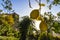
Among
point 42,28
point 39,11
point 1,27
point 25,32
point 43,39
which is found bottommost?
point 43,39

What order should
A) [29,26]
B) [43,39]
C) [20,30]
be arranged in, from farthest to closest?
1. [43,39]
2. [20,30]
3. [29,26]

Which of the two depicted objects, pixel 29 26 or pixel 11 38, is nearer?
pixel 29 26

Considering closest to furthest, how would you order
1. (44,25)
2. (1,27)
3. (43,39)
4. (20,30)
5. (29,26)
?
(44,25), (1,27), (29,26), (20,30), (43,39)

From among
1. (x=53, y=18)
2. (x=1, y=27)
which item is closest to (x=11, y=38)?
(x=53, y=18)

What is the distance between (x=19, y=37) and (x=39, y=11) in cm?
938

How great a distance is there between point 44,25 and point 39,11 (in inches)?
6.7

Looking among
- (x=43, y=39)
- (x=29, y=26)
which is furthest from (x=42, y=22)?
(x=43, y=39)

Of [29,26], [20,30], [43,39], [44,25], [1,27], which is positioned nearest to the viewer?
[44,25]

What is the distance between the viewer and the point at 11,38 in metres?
12.0

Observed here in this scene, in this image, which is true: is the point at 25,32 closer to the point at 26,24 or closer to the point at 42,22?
the point at 26,24

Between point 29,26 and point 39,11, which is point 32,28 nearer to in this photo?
point 29,26

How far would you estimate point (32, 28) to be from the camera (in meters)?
10.8

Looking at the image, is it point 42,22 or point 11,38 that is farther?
point 11,38

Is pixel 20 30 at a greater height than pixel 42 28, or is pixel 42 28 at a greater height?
pixel 42 28
